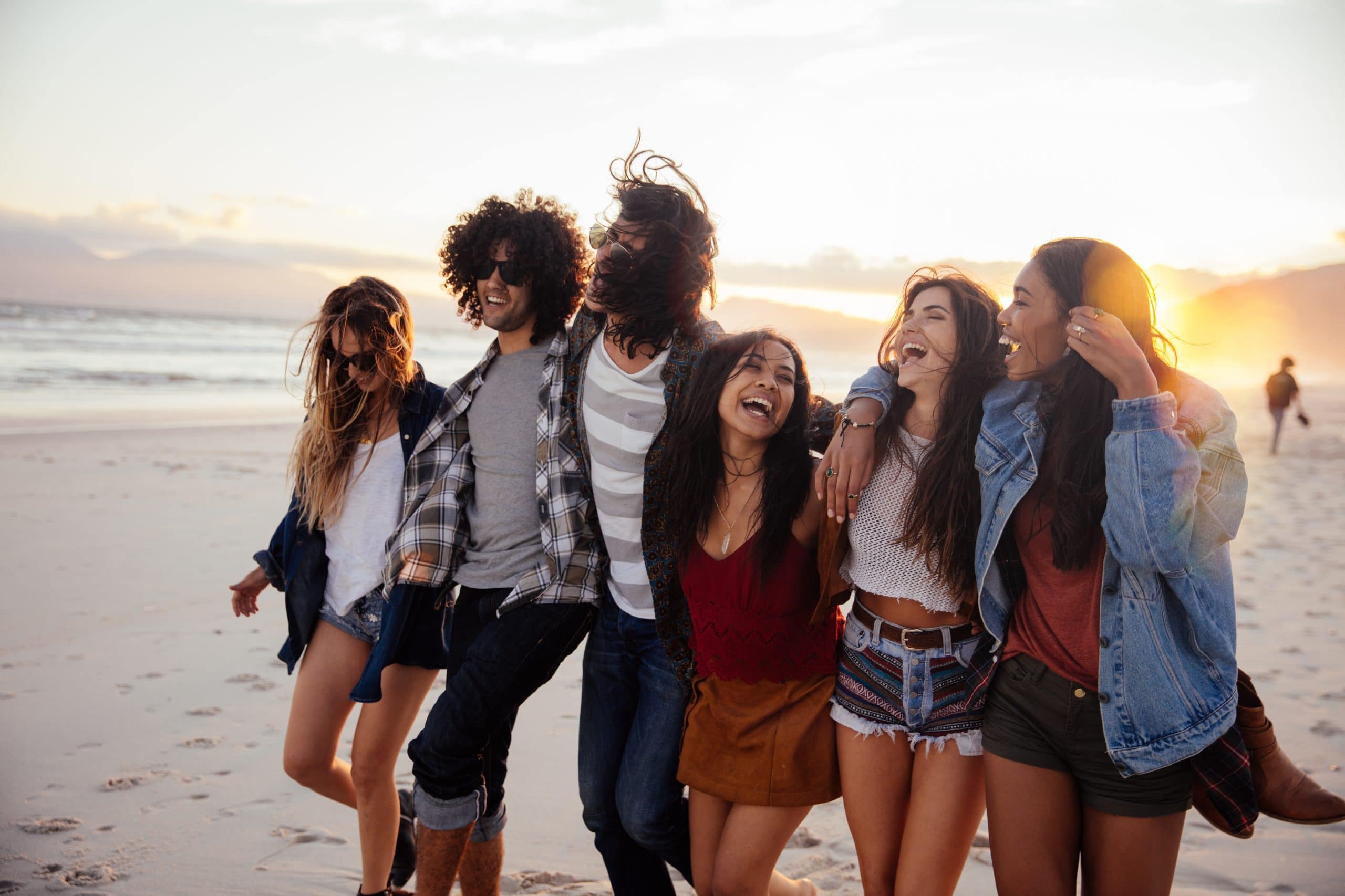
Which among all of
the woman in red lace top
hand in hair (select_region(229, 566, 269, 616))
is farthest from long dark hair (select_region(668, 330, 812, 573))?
hand in hair (select_region(229, 566, 269, 616))

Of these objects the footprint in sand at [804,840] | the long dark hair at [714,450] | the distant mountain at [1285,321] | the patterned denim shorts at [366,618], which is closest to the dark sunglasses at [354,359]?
the patterned denim shorts at [366,618]

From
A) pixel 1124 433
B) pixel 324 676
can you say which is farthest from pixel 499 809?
pixel 1124 433

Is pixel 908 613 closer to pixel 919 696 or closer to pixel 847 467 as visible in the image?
pixel 919 696

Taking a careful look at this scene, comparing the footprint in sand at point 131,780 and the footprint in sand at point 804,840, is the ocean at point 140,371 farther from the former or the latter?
the footprint in sand at point 804,840

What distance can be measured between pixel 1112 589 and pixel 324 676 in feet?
9.18

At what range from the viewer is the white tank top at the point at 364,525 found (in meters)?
3.55

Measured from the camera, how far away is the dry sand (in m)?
3.72

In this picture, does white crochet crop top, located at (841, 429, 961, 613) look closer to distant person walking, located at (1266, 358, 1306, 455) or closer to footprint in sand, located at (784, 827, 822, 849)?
footprint in sand, located at (784, 827, 822, 849)

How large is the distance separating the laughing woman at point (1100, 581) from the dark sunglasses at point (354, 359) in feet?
7.71

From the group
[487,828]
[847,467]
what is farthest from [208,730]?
[847,467]

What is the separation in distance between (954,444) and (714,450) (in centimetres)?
79

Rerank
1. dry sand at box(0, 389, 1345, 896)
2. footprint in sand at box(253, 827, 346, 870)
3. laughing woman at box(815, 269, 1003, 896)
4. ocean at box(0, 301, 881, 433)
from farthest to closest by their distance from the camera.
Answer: ocean at box(0, 301, 881, 433) < footprint in sand at box(253, 827, 346, 870) < dry sand at box(0, 389, 1345, 896) < laughing woman at box(815, 269, 1003, 896)

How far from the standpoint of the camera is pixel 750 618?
282cm

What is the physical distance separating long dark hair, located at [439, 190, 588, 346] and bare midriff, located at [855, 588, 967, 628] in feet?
5.94
